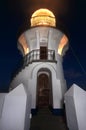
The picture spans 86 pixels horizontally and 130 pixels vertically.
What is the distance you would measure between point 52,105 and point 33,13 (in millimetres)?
11032

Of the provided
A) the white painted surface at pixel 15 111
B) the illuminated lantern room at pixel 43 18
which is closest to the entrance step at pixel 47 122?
the white painted surface at pixel 15 111

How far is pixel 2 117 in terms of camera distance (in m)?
9.38

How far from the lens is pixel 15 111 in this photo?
31.4ft

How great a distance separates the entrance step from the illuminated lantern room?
9.63 meters

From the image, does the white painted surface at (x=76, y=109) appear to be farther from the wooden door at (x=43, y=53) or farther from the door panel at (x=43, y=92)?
the wooden door at (x=43, y=53)

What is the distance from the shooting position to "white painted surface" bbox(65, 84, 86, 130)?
9883mm

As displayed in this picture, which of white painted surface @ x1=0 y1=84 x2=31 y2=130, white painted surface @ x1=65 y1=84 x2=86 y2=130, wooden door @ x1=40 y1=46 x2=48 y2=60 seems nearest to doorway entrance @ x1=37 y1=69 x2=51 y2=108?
wooden door @ x1=40 y1=46 x2=48 y2=60

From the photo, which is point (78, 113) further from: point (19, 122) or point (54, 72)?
point (54, 72)

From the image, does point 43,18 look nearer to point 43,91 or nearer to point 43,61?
point 43,61

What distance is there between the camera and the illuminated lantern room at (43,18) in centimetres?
1881

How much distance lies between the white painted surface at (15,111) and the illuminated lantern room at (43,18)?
1046 cm

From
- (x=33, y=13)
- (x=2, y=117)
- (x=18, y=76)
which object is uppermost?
(x=33, y=13)

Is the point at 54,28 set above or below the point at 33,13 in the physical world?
below

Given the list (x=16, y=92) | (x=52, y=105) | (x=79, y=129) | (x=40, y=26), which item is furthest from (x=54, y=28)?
(x=79, y=129)
